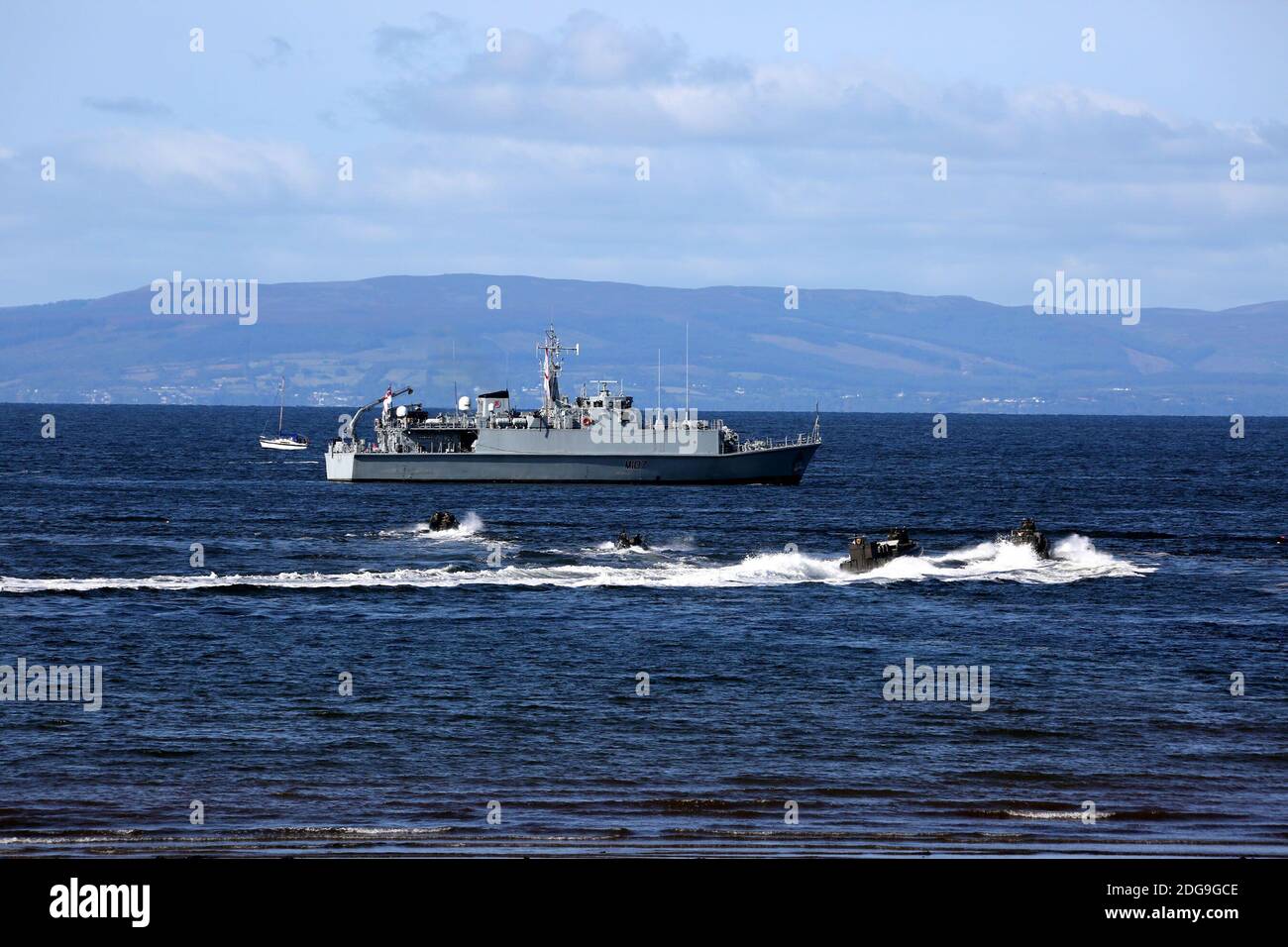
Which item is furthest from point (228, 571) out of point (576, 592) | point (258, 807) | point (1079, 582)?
point (258, 807)

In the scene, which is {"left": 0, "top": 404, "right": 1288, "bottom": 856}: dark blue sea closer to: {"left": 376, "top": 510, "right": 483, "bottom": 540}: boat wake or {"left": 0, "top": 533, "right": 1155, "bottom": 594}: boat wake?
{"left": 0, "top": 533, "right": 1155, "bottom": 594}: boat wake

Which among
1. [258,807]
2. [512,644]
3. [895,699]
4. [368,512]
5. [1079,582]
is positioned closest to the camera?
[258,807]

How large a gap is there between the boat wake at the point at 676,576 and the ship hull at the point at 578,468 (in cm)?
4493

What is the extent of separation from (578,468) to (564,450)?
5.67 feet

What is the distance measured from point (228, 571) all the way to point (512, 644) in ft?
71.6

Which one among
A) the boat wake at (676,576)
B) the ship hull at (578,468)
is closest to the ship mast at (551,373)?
the ship hull at (578,468)

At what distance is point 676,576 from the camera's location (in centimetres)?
6241

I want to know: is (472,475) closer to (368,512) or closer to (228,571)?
(368,512)

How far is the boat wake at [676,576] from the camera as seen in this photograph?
192ft

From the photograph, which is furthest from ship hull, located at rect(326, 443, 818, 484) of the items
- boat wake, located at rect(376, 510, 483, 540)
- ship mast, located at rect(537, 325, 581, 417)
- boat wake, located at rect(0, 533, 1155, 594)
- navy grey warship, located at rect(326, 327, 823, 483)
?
boat wake, located at rect(0, 533, 1155, 594)

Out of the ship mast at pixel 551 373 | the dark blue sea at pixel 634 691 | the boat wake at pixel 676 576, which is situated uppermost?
the ship mast at pixel 551 373

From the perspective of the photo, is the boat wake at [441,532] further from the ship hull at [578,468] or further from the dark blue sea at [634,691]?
the ship hull at [578,468]

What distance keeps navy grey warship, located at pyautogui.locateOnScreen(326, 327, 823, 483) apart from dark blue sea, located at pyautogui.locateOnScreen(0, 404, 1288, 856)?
28198 millimetres
